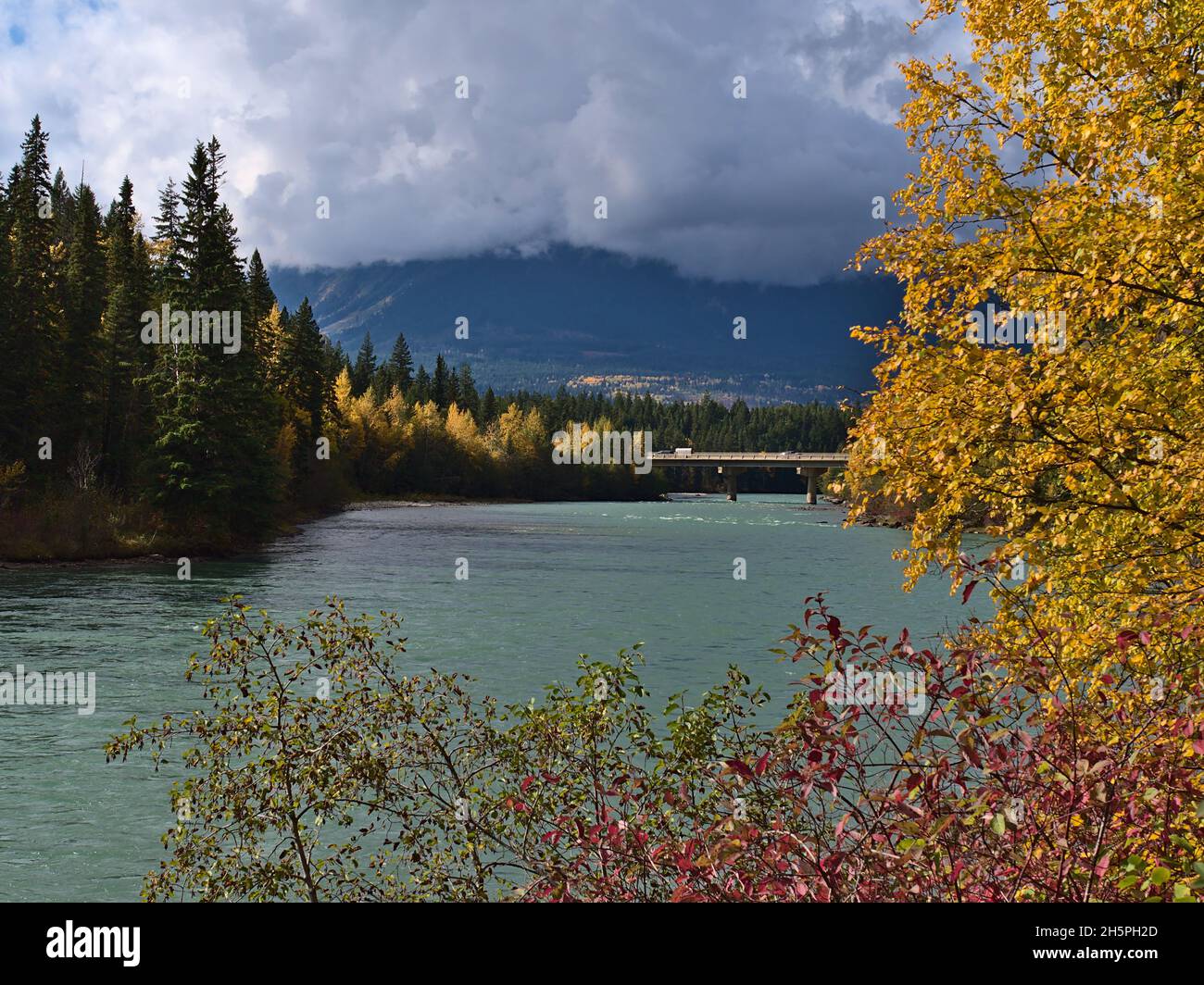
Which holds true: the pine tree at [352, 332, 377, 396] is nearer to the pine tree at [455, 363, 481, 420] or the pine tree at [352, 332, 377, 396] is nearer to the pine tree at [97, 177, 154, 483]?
the pine tree at [455, 363, 481, 420]

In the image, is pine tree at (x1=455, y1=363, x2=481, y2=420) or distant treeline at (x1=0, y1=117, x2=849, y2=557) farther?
pine tree at (x1=455, y1=363, x2=481, y2=420)

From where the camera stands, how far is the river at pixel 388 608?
45.7ft

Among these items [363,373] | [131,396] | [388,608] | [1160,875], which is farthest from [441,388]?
[1160,875]

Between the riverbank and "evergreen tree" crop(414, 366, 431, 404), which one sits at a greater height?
"evergreen tree" crop(414, 366, 431, 404)

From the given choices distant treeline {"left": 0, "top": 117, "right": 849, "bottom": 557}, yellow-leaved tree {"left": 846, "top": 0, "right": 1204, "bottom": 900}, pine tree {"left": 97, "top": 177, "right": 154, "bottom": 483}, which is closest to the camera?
yellow-leaved tree {"left": 846, "top": 0, "right": 1204, "bottom": 900}

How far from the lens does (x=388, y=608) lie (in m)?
33.5

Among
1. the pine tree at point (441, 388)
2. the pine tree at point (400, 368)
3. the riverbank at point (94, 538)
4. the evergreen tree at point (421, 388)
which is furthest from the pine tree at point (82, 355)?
the pine tree at point (441, 388)

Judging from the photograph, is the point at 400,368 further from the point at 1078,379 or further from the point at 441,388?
the point at 1078,379

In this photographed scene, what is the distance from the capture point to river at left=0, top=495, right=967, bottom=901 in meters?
13.9

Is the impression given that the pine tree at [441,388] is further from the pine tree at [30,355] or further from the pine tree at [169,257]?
the pine tree at [30,355]

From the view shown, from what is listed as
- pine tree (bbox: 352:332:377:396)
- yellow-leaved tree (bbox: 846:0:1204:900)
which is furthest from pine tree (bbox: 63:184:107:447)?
pine tree (bbox: 352:332:377:396)
